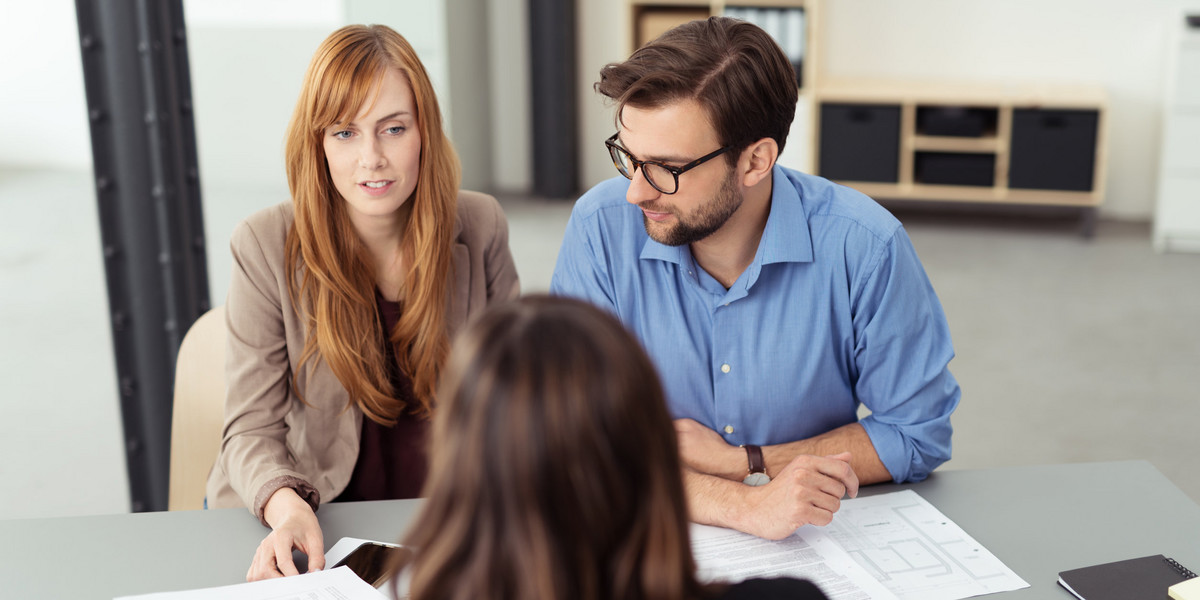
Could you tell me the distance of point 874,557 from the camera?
4.20 feet

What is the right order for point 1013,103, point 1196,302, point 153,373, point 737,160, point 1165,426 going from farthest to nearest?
point 1013,103
point 1196,302
point 1165,426
point 153,373
point 737,160

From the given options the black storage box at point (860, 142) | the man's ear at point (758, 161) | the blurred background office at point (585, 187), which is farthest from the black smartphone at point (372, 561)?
the black storage box at point (860, 142)

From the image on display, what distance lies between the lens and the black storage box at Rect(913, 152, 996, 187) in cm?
495

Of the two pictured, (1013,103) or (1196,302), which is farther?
(1013,103)

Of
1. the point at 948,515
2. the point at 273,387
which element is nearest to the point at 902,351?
the point at 948,515

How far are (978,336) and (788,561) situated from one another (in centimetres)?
287

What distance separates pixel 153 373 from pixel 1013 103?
3.92 metres

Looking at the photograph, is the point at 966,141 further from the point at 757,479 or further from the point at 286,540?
the point at 286,540

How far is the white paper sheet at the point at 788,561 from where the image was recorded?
1218 mm

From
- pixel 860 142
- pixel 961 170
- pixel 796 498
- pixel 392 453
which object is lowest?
pixel 392 453

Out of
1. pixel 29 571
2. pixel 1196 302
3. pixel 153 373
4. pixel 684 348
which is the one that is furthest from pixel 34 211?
pixel 1196 302

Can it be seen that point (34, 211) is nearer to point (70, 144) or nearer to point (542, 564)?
point (70, 144)

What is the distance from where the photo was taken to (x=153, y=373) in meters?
2.33

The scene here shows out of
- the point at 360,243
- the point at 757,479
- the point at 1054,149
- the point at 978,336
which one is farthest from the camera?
the point at 1054,149
